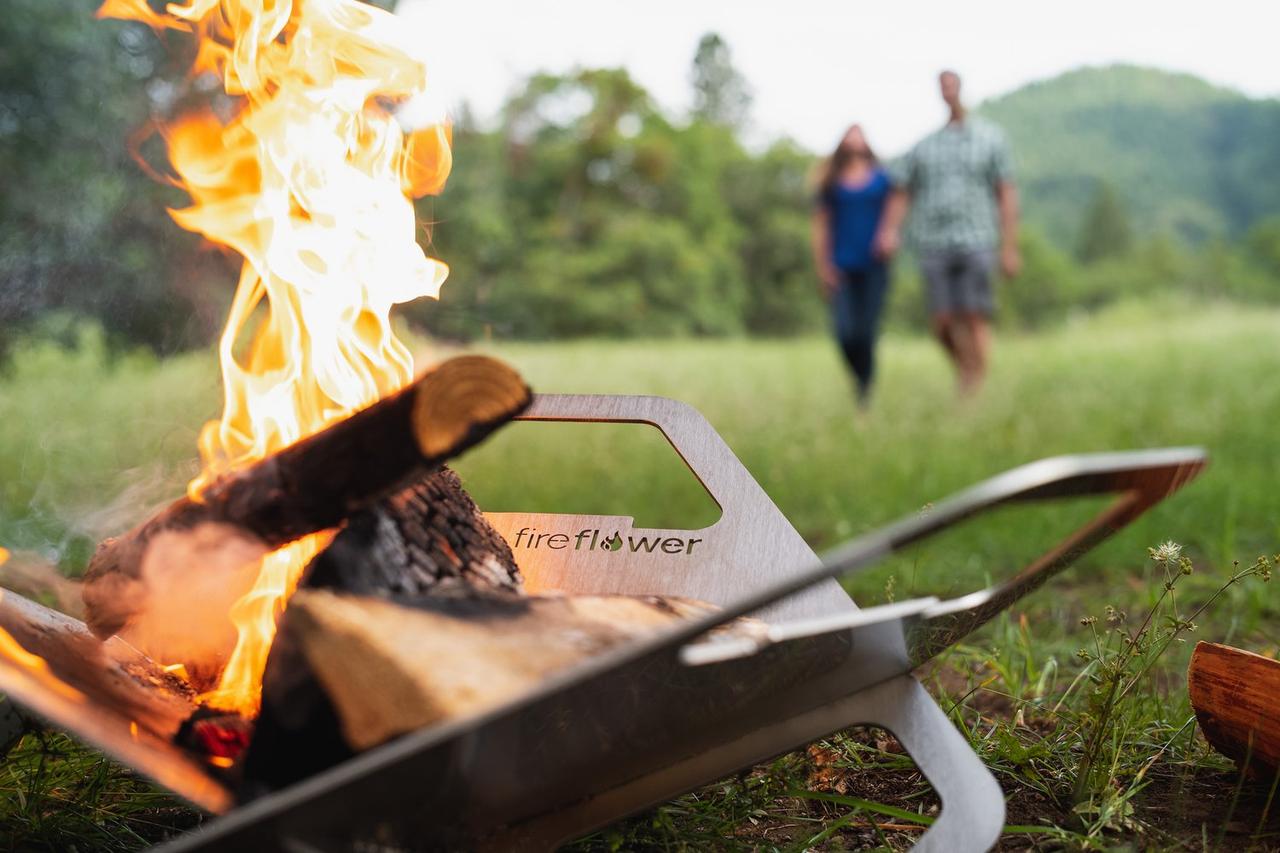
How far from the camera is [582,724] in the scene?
1.29 m

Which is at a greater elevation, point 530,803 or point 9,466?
point 530,803

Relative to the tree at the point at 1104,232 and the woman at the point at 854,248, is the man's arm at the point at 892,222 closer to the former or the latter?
Result: the woman at the point at 854,248

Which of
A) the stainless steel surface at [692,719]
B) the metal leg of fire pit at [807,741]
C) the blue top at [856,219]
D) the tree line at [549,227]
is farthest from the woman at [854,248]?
the metal leg of fire pit at [807,741]

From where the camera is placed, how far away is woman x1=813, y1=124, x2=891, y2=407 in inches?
290

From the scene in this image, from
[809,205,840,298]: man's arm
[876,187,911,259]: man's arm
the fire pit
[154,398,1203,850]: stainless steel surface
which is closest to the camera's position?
[154,398,1203,850]: stainless steel surface

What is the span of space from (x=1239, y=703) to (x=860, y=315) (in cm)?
584

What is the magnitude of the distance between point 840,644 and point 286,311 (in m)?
1.15

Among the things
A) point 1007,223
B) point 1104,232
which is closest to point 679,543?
point 1007,223

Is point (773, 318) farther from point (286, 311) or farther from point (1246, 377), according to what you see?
point (286, 311)

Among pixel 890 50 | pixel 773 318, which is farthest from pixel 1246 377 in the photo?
pixel 890 50

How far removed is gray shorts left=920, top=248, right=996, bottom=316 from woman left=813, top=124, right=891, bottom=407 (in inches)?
17.8

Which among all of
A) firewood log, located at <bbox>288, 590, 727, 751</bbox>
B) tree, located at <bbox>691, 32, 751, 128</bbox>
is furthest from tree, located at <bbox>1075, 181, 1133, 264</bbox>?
firewood log, located at <bbox>288, 590, 727, 751</bbox>

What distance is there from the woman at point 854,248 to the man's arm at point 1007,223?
2.50ft

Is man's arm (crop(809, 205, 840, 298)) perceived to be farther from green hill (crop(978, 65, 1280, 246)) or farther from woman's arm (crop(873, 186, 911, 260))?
green hill (crop(978, 65, 1280, 246))
